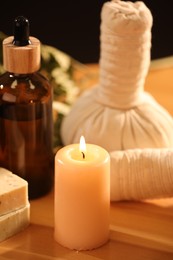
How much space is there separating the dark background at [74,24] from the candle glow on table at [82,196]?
0.72 metres

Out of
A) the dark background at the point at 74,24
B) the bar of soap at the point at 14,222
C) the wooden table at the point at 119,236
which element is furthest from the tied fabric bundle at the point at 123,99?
the dark background at the point at 74,24

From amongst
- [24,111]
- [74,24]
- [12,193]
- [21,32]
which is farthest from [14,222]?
[74,24]

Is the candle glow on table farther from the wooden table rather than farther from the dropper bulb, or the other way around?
the dropper bulb

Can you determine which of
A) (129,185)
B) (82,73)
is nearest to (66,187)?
(129,185)

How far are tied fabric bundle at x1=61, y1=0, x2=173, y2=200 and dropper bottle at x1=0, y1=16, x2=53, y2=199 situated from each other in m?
0.08

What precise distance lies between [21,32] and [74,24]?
0.68m

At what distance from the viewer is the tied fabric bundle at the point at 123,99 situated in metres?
0.92

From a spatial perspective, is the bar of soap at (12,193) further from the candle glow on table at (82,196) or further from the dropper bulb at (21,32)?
the dropper bulb at (21,32)

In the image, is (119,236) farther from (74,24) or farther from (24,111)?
(74,24)

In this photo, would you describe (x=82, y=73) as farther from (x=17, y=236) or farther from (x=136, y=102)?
(x=17, y=236)

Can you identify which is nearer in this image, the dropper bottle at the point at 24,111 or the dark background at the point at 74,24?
the dropper bottle at the point at 24,111

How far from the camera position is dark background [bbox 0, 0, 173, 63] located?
4.90 ft

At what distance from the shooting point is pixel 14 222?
2.81 ft

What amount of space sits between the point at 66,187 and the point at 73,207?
0.03 metres
